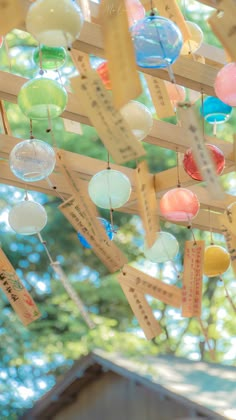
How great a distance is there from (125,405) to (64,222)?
1.82 meters

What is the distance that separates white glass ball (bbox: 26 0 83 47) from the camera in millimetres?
1722

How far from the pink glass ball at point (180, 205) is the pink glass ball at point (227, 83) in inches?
17.0

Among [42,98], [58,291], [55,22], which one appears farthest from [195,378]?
[55,22]

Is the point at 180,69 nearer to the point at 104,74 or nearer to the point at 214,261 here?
the point at 104,74

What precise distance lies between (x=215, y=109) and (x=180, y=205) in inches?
15.9

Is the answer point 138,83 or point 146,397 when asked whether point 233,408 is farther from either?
point 138,83

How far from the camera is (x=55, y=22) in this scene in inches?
67.7

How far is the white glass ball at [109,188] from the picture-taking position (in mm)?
2400

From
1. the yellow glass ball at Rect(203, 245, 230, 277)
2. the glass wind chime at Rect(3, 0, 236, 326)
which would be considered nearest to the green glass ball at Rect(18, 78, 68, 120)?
the glass wind chime at Rect(3, 0, 236, 326)

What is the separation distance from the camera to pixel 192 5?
6484 mm

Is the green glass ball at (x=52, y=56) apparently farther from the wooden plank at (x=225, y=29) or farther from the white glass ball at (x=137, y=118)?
the wooden plank at (x=225, y=29)

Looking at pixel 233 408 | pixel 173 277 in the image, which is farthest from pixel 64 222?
pixel 233 408

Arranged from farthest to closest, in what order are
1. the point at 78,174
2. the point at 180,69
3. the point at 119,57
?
the point at 78,174 → the point at 180,69 → the point at 119,57

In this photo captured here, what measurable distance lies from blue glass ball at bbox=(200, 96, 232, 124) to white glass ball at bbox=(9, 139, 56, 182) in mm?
658
